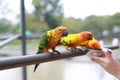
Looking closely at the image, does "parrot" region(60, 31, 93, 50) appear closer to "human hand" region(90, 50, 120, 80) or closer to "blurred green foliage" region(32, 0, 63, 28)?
"human hand" region(90, 50, 120, 80)

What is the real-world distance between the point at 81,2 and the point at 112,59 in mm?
1148

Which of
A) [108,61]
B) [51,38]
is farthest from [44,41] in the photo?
[108,61]

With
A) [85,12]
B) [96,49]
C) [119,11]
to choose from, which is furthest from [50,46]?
Result: [119,11]

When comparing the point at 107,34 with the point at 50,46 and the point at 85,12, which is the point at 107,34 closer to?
the point at 85,12

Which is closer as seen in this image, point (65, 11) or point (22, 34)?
point (22, 34)

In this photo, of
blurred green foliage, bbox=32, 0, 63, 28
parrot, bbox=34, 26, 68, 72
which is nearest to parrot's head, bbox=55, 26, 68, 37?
parrot, bbox=34, 26, 68, 72

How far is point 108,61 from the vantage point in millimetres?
500

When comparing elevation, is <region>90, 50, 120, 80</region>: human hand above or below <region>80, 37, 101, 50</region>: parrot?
below

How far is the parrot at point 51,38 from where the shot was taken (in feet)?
1.73

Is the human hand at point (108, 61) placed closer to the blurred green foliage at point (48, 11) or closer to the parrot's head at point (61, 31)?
Answer: the parrot's head at point (61, 31)

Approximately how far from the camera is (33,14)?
1.59 metres

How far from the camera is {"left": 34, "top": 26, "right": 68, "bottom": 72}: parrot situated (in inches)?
20.8

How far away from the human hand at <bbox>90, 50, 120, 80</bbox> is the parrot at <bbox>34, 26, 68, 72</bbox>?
9 centimetres

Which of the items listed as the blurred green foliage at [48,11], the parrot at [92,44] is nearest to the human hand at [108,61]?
the parrot at [92,44]
